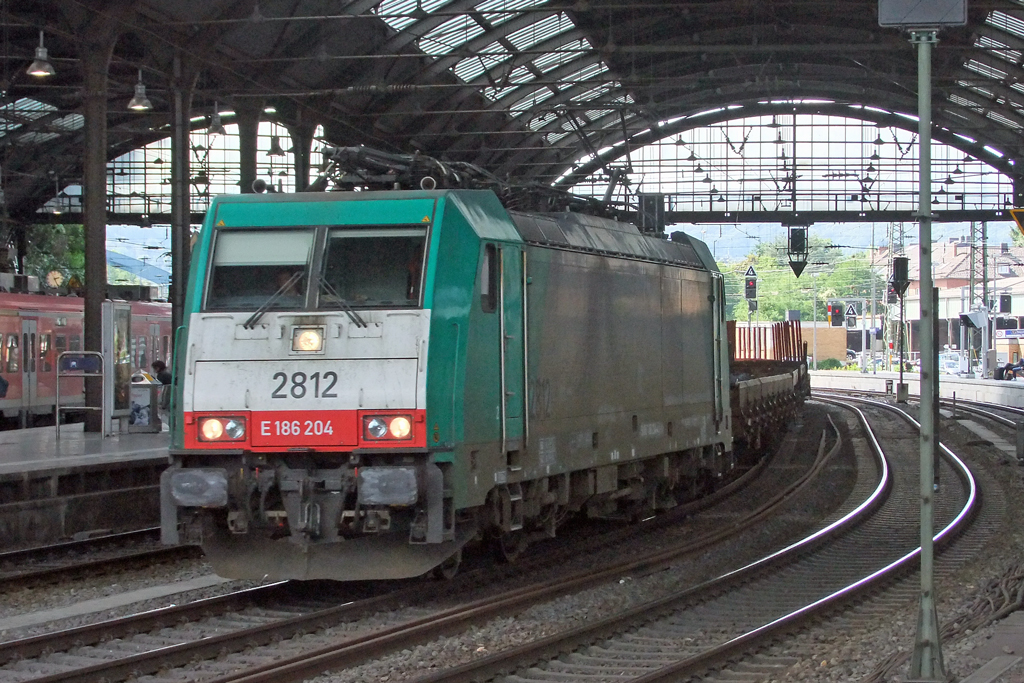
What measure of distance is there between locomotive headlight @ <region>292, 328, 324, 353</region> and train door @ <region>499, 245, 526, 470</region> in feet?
5.11

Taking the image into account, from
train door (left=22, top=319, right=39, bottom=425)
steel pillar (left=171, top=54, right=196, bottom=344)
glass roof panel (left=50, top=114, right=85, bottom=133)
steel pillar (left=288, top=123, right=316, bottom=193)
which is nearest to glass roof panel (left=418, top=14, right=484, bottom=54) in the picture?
steel pillar (left=288, top=123, right=316, bottom=193)

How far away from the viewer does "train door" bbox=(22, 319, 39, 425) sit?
27.2 meters

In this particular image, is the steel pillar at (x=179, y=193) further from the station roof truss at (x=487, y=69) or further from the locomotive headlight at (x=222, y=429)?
the locomotive headlight at (x=222, y=429)

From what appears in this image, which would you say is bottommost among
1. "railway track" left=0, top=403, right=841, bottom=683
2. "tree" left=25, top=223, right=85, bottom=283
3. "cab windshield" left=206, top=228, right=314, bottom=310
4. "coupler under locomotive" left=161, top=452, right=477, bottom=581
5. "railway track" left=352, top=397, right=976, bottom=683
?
"railway track" left=352, top=397, right=976, bottom=683

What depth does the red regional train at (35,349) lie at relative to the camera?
26547 mm

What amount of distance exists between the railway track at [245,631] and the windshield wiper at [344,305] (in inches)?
86.8

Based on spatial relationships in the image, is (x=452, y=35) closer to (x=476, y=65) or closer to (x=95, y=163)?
(x=476, y=65)

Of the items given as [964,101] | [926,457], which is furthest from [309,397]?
[964,101]

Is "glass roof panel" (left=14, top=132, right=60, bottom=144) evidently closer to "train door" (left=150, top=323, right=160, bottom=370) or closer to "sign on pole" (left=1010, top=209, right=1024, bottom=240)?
"train door" (left=150, top=323, right=160, bottom=370)

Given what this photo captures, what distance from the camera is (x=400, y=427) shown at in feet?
30.7

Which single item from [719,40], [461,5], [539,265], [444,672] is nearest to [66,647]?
[444,672]

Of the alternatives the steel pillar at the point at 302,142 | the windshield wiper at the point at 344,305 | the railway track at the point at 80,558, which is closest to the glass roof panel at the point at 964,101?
the steel pillar at the point at 302,142

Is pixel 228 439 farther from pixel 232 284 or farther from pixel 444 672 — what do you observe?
pixel 444 672

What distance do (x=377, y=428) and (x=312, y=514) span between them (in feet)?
2.59
